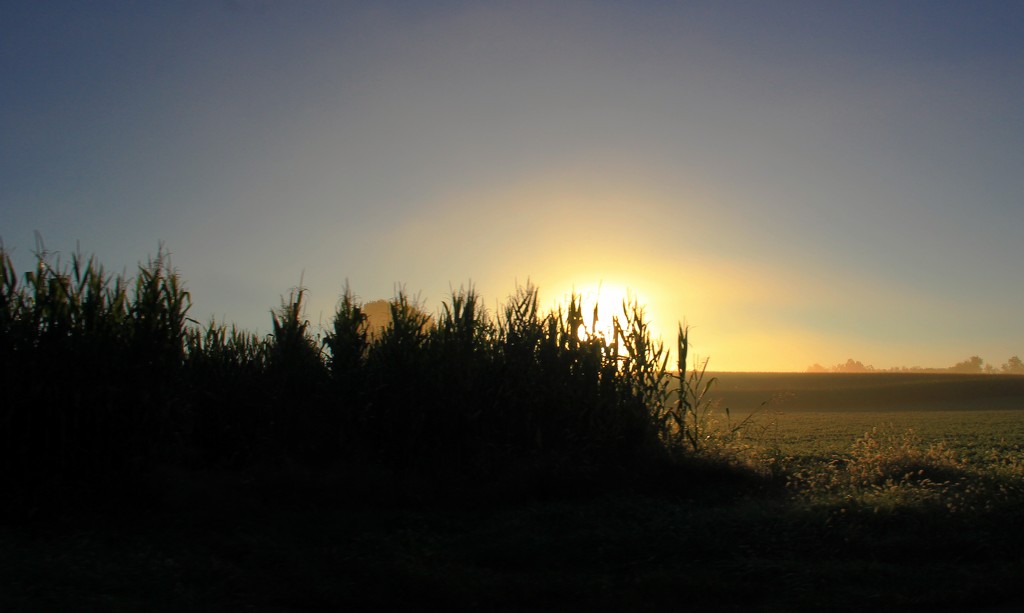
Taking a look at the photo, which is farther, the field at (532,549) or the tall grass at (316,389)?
the tall grass at (316,389)

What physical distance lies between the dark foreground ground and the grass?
0.11 ft

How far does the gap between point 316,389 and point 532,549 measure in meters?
5.69

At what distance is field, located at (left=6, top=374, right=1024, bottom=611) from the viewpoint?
590cm

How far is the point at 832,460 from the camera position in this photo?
42.4ft

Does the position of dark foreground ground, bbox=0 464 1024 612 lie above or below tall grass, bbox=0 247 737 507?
below

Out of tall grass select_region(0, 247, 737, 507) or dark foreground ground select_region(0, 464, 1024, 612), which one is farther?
tall grass select_region(0, 247, 737, 507)

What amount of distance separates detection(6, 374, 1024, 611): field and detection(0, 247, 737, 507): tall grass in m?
1.06


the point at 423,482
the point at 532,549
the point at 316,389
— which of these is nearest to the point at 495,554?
the point at 532,549

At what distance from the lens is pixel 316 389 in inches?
456

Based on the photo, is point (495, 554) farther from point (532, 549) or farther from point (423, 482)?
point (423, 482)

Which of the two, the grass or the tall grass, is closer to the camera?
the grass

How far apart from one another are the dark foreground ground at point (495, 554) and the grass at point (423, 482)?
0.11ft

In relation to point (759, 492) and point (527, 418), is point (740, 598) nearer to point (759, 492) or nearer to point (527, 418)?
point (759, 492)

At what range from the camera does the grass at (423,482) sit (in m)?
6.13
